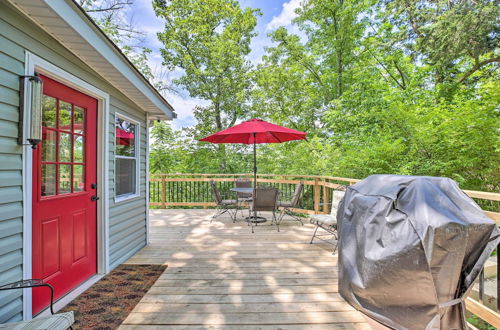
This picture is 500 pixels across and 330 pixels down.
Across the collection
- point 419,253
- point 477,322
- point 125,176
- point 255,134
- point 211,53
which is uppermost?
point 211,53

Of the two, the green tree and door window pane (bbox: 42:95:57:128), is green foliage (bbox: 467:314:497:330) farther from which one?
the green tree

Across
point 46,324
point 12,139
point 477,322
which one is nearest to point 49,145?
point 12,139

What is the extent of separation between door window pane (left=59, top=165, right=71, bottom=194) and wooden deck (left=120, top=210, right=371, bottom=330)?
123 centimetres

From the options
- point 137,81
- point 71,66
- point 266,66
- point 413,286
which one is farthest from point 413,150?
point 266,66

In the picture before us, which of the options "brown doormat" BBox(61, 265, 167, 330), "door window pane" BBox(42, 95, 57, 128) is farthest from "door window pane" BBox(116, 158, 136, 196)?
"door window pane" BBox(42, 95, 57, 128)

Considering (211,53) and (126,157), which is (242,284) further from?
(211,53)

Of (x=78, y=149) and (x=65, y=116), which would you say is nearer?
(x=65, y=116)

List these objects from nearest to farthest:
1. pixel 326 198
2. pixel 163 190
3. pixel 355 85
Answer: pixel 326 198 → pixel 163 190 → pixel 355 85

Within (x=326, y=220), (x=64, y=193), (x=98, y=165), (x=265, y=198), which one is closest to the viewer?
(x=64, y=193)

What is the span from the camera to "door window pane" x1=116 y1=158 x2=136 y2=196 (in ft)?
10.5

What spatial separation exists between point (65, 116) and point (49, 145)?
34cm

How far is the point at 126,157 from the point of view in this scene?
3.38 meters

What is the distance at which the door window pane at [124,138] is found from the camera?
3.17 metres

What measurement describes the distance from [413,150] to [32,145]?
7.04 meters
